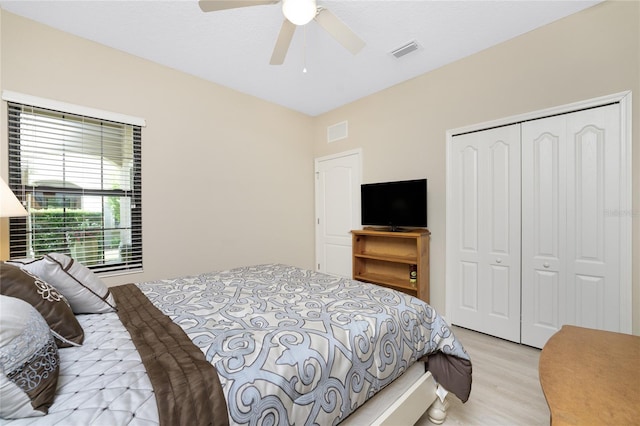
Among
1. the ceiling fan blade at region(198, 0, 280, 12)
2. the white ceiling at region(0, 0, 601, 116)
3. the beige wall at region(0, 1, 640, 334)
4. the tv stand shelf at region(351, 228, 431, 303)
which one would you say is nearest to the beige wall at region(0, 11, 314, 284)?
the beige wall at region(0, 1, 640, 334)

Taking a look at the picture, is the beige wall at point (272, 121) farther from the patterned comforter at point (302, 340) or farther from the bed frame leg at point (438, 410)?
the bed frame leg at point (438, 410)

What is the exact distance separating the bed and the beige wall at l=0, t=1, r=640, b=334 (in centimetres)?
138

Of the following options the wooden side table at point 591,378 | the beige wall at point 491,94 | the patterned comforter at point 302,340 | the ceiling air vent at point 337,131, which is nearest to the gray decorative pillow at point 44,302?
the patterned comforter at point 302,340

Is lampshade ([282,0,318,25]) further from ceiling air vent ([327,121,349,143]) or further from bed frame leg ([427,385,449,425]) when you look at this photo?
bed frame leg ([427,385,449,425])

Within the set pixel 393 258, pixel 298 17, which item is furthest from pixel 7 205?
pixel 393 258

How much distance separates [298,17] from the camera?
173 centimetres

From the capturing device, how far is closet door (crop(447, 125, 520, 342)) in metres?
2.51

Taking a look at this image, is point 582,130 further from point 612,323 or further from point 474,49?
point 612,323

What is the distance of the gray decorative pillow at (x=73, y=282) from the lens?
4.13 ft

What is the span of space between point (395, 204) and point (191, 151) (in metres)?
2.40

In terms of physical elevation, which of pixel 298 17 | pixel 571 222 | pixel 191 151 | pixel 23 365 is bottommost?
pixel 23 365

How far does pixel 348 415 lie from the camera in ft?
3.66

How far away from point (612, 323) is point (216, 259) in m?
3.65

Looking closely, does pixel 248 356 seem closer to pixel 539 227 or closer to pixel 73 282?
pixel 73 282
